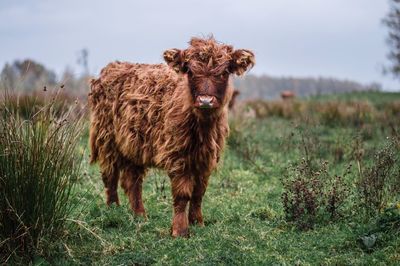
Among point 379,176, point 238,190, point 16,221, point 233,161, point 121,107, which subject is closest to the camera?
point 16,221

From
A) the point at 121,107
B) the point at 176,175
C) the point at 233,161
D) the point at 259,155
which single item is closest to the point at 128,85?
the point at 121,107

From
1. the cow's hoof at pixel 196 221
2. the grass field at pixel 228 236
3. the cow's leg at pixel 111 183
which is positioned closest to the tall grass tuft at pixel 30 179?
the grass field at pixel 228 236

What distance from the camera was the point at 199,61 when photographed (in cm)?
632

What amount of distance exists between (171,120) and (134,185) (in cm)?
138

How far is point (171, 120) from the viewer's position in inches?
264

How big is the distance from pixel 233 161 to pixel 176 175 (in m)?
4.84

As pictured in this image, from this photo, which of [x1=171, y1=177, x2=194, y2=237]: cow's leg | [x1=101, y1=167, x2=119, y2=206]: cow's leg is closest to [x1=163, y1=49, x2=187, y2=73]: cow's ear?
[x1=171, y1=177, x2=194, y2=237]: cow's leg

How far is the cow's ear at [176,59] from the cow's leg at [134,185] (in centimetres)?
177

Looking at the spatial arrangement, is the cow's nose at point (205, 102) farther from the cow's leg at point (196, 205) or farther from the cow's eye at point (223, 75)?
the cow's leg at point (196, 205)

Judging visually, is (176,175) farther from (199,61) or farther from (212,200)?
(212,200)

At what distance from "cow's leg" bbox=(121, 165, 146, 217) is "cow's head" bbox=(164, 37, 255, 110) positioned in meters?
1.78

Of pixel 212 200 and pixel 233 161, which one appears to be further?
pixel 233 161

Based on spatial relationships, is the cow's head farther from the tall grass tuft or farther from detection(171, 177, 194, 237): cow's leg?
the tall grass tuft

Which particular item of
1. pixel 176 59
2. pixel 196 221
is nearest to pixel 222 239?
pixel 196 221
